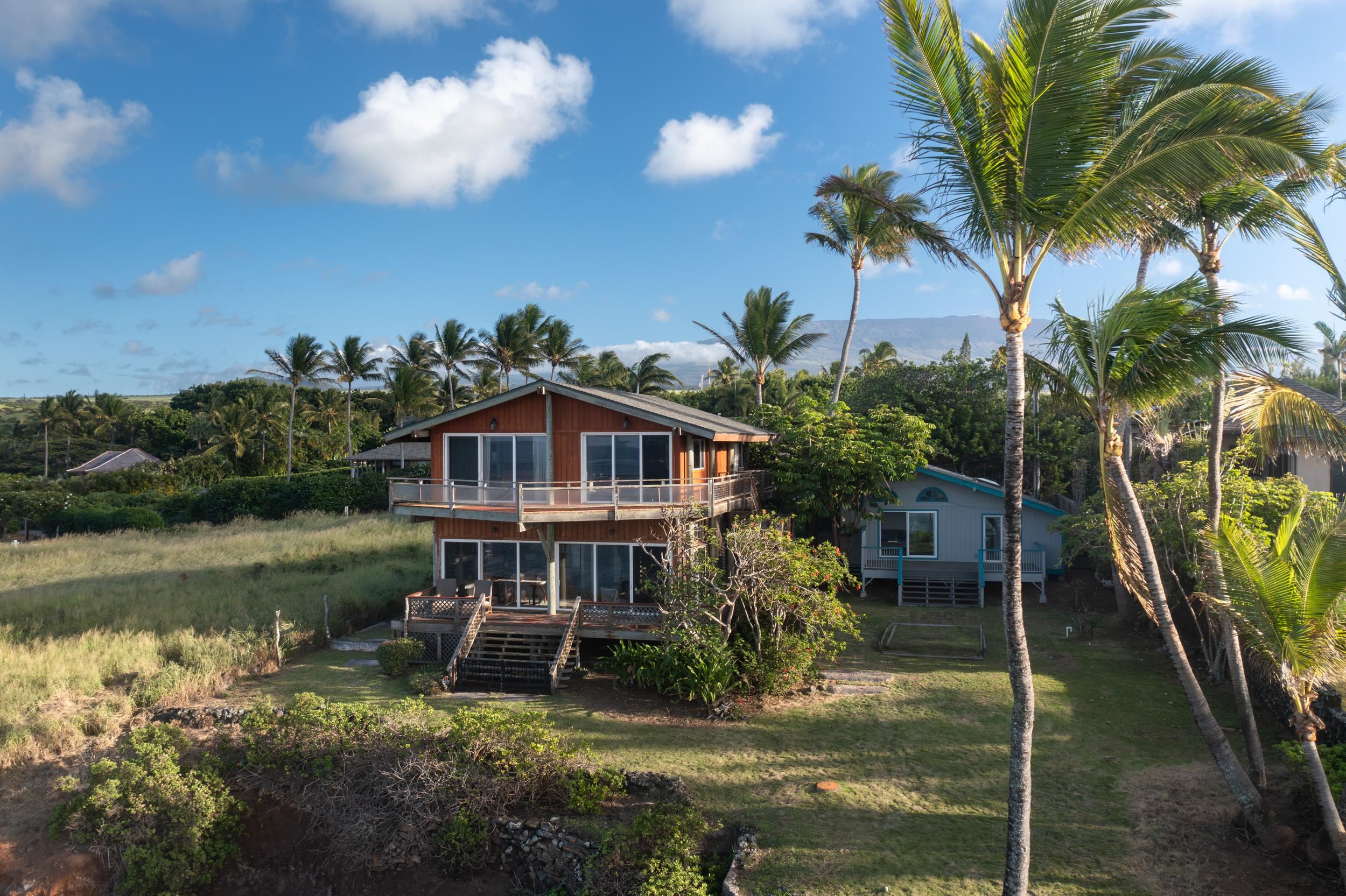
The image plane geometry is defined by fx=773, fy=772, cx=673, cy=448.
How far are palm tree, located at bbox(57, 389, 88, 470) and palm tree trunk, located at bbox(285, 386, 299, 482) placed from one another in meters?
25.5

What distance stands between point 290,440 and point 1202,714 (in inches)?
1883

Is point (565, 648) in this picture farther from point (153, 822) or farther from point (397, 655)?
point (153, 822)

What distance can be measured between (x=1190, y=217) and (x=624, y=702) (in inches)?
507

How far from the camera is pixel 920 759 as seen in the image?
12.9m

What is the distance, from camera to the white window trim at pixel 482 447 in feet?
66.8

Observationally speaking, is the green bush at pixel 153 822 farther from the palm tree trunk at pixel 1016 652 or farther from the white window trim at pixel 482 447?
the palm tree trunk at pixel 1016 652

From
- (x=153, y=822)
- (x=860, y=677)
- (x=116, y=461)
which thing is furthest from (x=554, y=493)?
(x=116, y=461)

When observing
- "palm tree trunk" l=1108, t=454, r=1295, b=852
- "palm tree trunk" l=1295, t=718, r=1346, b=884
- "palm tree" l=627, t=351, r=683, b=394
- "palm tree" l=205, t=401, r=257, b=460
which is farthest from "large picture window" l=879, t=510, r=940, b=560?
"palm tree" l=205, t=401, r=257, b=460

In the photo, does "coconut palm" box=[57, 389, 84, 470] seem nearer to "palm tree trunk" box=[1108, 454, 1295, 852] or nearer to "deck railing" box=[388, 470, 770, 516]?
"deck railing" box=[388, 470, 770, 516]

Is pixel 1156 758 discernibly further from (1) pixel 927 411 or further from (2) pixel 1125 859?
(1) pixel 927 411

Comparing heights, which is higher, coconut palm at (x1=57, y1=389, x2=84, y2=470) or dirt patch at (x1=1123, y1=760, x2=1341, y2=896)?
coconut palm at (x1=57, y1=389, x2=84, y2=470)

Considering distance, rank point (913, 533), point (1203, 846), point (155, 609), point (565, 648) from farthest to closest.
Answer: point (913, 533) → point (155, 609) → point (565, 648) → point (1203, 846)

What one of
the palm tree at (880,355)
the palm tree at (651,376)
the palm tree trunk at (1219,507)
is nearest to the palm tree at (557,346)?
the palm tree at (651,376)

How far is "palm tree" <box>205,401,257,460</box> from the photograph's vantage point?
51562mm
